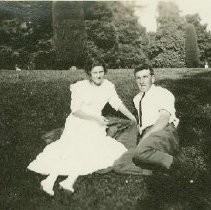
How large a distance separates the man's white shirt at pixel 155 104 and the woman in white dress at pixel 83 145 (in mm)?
279

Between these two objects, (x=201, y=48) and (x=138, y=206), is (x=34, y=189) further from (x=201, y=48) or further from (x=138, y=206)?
(x=201, y=48)

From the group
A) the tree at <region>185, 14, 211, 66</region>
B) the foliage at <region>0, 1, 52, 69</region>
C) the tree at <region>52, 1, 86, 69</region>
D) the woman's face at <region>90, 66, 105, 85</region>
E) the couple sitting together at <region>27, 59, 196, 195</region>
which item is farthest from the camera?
the tree at <region>185, 14, 211, 66</region>

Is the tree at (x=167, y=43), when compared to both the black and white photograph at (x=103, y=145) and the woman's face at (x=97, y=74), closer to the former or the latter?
the black and white photograph at (x=103, y=145)

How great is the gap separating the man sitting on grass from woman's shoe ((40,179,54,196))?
939mm

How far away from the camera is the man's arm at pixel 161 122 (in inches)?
180

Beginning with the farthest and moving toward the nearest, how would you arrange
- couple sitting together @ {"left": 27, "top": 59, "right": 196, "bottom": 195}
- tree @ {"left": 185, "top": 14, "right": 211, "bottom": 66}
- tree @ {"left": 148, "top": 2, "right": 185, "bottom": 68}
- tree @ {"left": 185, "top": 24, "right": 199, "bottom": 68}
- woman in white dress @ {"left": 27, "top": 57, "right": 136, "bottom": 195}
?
1. tree @ {"left": 185, "top": 14, "right": 211, "bottom": 66}
2. tree @ {"left": 148, "top": 2, "right": 185, "bottom": 68}
3. tree @ {"left": 185, "top": 24, "right": 199, "bottom": 68}
4. woman in white dress @ {"left": 27, "top": 57, "right": 136, "bottom": 195}
5. couple sitting together @ {"left": 27, "top": 59, "right": 196, "bottom": 195}

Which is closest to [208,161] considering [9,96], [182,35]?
[9,96]

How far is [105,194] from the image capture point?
461 cm

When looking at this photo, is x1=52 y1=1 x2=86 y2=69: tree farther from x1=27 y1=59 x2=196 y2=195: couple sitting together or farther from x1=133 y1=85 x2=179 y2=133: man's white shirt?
x1=133 y1=85 x2=179 y2=133: man's white shirt

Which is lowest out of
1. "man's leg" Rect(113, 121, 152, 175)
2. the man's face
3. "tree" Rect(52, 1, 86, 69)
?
"man's leg" Rect(113, 121, 152, 175)

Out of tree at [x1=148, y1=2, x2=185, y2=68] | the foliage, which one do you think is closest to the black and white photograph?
the foliage

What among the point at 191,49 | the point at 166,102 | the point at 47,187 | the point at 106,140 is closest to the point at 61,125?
the point at 106,140

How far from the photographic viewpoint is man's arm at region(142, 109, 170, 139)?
4.57m

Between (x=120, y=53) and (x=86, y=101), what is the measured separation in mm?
13436
